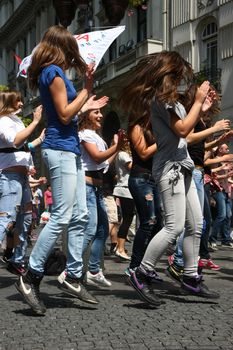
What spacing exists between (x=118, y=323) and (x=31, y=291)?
0.68 metres

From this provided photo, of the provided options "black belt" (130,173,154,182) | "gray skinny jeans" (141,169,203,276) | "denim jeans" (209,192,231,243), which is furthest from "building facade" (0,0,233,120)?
"gray skinny jeans" (141,169,203,276)

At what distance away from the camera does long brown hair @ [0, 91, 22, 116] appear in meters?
5.50

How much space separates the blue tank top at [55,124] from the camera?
418 centimetres

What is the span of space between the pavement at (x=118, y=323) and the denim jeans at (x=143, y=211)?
1.15 ft

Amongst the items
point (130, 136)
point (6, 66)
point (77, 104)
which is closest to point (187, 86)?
point (130, 136)

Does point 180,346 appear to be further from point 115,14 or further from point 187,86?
point 115,14

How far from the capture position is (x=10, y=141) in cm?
533

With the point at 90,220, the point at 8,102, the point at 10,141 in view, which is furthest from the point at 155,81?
the point at 8,102

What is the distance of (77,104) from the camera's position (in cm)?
409

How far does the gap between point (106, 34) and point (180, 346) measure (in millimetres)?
4392

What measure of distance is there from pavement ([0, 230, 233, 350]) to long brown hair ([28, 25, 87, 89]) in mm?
1687

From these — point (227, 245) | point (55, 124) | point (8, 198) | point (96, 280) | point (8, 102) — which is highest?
point (8, 102)

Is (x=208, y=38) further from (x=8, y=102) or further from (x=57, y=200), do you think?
(x=57, y=200)

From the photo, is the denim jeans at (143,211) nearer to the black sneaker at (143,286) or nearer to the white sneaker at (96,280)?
the white sneaker at (96,280)
